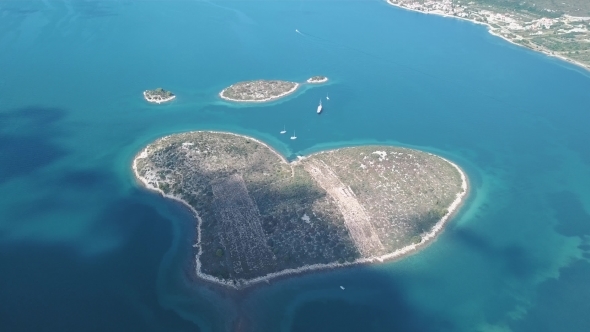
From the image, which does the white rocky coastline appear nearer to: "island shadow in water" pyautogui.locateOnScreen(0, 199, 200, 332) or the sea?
the sea

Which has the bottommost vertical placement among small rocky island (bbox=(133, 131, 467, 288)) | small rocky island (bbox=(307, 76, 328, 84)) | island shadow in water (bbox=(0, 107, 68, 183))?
island shadow in water (bbox=(0, 107, 68, 183))

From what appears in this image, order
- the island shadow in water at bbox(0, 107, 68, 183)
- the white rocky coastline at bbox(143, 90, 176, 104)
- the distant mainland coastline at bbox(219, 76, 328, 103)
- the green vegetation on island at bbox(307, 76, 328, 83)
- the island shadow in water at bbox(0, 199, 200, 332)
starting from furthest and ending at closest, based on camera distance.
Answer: the green vegetation on island at bbox(307, 76, 328, 83) → the distant mainland coastline at bbox(219, 76, 328, 103) → the white rocky coastline at bbox(143, 90, 176, 104) → the island shadow in water at bbox(0, 107, 68, 183) → the island shadow in water at bbox(0, 199, 200, 332)

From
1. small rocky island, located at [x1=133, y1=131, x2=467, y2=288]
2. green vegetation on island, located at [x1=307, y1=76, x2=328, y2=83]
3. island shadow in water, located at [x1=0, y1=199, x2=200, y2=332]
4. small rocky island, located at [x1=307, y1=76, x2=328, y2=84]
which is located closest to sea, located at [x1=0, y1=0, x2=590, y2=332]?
island shadow in water, located at [x1=0, y1=199, x2=200, y2=332]

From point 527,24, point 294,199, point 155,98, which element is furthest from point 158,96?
point 527,24

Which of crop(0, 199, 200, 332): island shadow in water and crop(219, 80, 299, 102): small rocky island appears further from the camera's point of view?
crop(219, 80, 299, 102): small rocky island

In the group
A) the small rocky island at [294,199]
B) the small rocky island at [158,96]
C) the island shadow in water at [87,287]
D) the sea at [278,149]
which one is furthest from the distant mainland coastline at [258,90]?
the island shadow in water at [87,287]

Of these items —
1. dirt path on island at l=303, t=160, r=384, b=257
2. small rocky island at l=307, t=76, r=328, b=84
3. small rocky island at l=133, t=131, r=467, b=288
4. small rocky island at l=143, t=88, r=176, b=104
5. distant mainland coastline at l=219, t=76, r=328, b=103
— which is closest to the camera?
small rocky island at l=133, t=131, r=467, b=288
